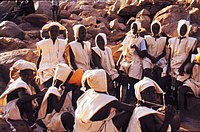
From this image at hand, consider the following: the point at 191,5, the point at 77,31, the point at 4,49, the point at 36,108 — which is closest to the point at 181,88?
the point at 77,31

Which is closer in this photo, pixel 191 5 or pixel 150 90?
pixel 150 90

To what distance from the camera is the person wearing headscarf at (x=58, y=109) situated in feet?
16.2

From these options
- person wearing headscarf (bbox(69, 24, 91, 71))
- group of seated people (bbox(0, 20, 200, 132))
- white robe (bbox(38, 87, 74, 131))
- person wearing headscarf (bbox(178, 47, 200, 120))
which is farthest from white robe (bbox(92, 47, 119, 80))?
white robe (bbox(38, 87, 74, 131))

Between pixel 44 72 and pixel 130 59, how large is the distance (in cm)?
166

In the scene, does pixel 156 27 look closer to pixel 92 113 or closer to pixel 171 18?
pixel 171 18

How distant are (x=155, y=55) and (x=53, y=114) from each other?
2.67 meters

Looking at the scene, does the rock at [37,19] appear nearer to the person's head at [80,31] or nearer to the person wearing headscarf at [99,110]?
the person's head at [80,31]

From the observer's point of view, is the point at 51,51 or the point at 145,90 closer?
the point at 145,90

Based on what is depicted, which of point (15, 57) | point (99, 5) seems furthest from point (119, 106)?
point (99, 5)

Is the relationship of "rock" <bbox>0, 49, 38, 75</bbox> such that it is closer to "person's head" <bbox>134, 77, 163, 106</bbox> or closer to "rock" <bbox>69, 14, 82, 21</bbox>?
"person's head" <bbox>134, 77, 163, 106</bbox>

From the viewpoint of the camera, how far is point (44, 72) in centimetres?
654

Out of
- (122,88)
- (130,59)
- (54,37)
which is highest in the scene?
(54,37)

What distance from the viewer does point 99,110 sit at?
422 cm

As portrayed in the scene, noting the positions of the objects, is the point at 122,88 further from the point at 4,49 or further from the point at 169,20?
the point at 4,49
